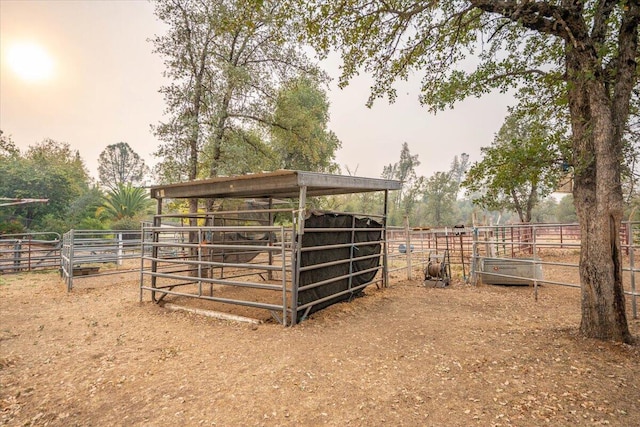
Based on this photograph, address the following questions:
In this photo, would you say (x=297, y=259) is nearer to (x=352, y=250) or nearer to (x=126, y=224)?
(x=352, y=250)

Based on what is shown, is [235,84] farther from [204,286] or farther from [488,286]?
[488,286]

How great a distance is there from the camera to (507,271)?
7.88 meters

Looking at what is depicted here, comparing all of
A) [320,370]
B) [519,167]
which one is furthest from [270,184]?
[519,167]

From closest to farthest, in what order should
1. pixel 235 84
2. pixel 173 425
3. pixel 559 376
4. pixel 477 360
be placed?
pixel 173 425 < pixel 559 376 < pixel 477 360 < pixel 235 84

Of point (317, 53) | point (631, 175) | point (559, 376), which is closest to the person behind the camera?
point (559, 376)

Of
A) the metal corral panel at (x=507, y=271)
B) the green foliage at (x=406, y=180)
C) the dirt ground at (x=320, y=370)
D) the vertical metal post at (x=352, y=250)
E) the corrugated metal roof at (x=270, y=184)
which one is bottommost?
the dirt ground at (x=320, y=370)

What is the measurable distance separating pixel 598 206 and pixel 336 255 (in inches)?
142

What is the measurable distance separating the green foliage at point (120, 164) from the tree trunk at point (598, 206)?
6901 cm

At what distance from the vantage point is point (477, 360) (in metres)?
3.40

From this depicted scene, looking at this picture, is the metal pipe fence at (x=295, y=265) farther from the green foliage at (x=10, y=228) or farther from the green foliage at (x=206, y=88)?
the green foliage at (x=10, y=228)

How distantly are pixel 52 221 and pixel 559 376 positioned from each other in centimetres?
2870

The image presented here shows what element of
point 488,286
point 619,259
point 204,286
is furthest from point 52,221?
point 619,259

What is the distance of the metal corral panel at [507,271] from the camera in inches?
296

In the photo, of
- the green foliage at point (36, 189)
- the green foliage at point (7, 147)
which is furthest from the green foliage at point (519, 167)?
the green foliage at point (7, 147)
